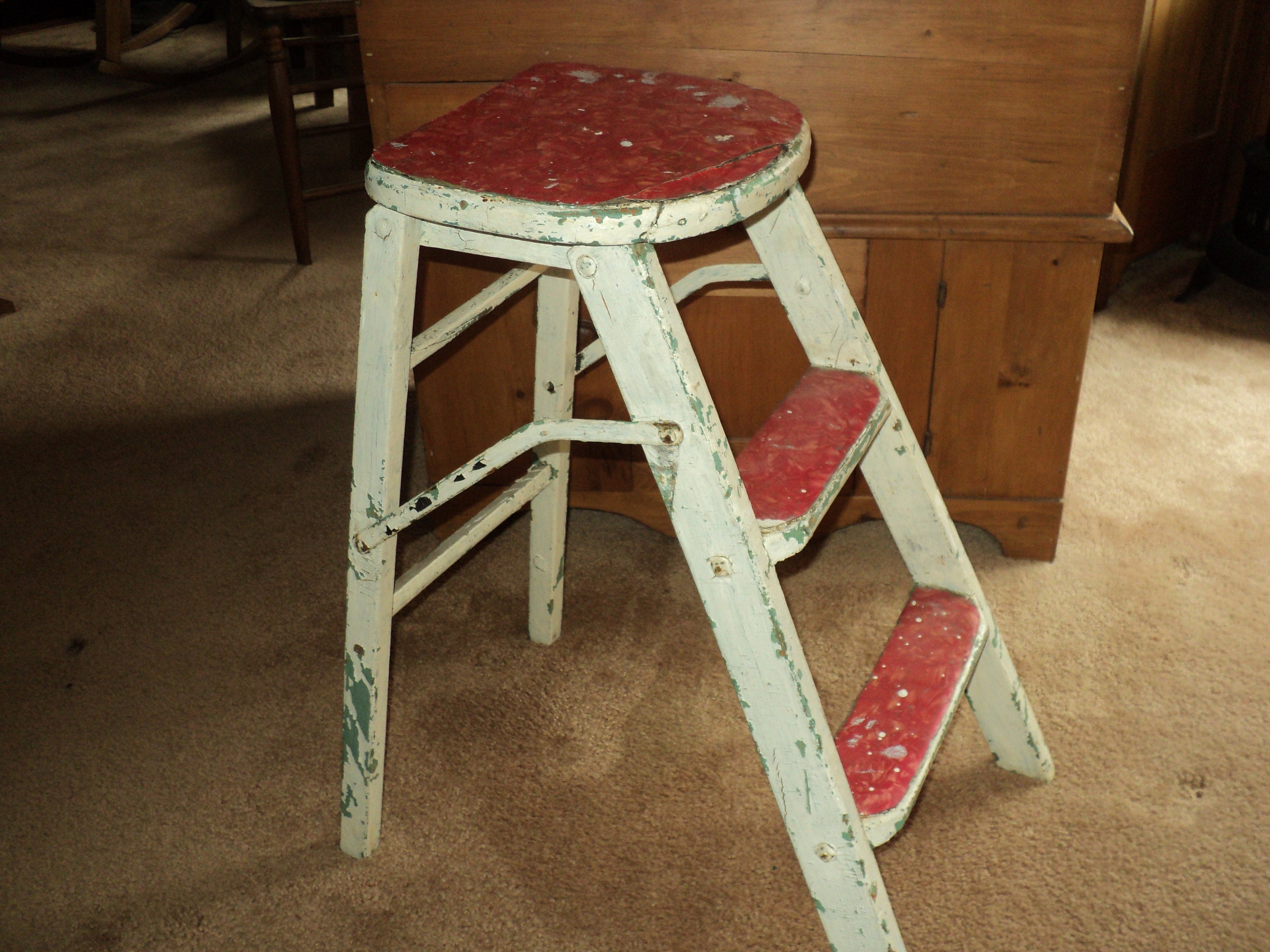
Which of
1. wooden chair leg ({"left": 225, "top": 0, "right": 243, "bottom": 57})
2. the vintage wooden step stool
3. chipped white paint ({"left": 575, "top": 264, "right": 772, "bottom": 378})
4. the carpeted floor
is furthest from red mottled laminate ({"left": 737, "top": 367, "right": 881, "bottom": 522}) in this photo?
wooden chair leg ({"left": 225, "top": 0, "right": 243, "bottom": 57})

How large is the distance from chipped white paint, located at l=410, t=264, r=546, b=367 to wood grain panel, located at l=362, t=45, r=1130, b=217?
32cm

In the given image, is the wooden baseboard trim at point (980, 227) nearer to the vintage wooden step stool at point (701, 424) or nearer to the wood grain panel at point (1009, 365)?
the wood grain panel at point (1009, 365)

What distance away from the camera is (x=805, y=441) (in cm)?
97

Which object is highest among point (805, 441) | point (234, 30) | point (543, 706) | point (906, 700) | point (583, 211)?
point (583, 211)

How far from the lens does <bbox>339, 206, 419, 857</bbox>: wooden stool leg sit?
0.90 m

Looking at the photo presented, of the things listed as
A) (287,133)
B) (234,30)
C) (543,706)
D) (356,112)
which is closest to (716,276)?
(543,706)

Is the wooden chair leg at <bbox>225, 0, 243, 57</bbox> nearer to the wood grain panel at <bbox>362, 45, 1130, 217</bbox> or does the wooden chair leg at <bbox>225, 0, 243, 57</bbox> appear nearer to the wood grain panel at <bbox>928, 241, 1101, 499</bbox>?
the wood grain panel at <bbox>362, 45, 1130, 217</bbox>

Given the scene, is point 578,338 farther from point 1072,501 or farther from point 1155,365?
point 1155,365

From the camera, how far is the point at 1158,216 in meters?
2.46

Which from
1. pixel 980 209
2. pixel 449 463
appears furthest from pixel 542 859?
pixel 980 209

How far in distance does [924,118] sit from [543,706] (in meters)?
0.83

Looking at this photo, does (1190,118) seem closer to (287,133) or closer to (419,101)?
(419,101)

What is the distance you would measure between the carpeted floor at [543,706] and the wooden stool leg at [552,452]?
0.23 feet

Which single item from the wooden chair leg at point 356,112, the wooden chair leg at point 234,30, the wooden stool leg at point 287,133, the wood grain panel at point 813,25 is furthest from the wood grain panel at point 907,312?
the wooden chair leg at point 234,30
